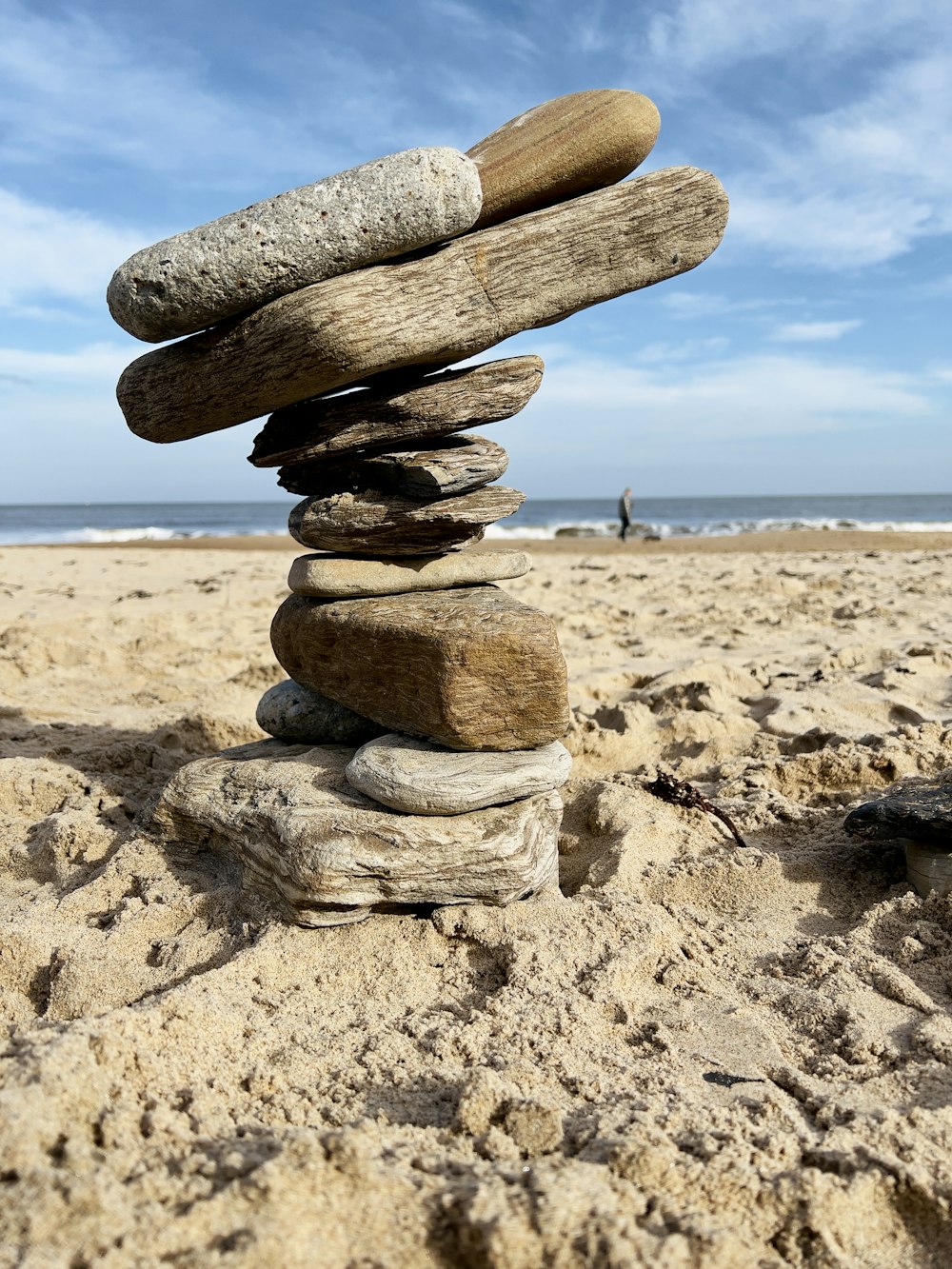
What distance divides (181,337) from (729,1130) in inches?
133

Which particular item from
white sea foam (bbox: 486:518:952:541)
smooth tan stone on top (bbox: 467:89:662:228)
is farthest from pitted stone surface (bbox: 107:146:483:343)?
white sea foam (bbox: 486:518:952:541)

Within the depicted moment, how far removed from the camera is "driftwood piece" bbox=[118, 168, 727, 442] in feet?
11.2

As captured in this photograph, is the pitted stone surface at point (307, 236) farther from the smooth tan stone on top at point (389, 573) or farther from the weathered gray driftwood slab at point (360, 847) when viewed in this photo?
the weathered gray driftwood slab at point (360, 847)

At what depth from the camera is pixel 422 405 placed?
372 cm

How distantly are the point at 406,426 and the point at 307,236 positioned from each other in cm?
80

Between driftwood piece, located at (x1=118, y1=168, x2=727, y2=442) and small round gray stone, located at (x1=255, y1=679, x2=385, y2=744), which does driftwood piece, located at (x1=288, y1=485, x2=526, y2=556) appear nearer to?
driftwood piece, located at (x1=118, y1=168, x2=727, y2=442)

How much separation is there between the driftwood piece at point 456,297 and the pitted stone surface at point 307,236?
10 cm

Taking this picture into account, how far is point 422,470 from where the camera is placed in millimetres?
3658

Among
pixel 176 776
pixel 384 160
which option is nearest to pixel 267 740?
pixel 176 776

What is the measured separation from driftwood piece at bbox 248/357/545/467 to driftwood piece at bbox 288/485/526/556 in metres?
0.23

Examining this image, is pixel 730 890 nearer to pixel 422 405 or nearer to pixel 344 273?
pixel 422 405

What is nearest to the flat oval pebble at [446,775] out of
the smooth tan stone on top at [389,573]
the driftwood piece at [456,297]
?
the smooth tan stone on top at [389,573]

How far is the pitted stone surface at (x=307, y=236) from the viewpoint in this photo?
3.31 metres

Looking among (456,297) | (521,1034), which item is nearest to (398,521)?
(456,297)
